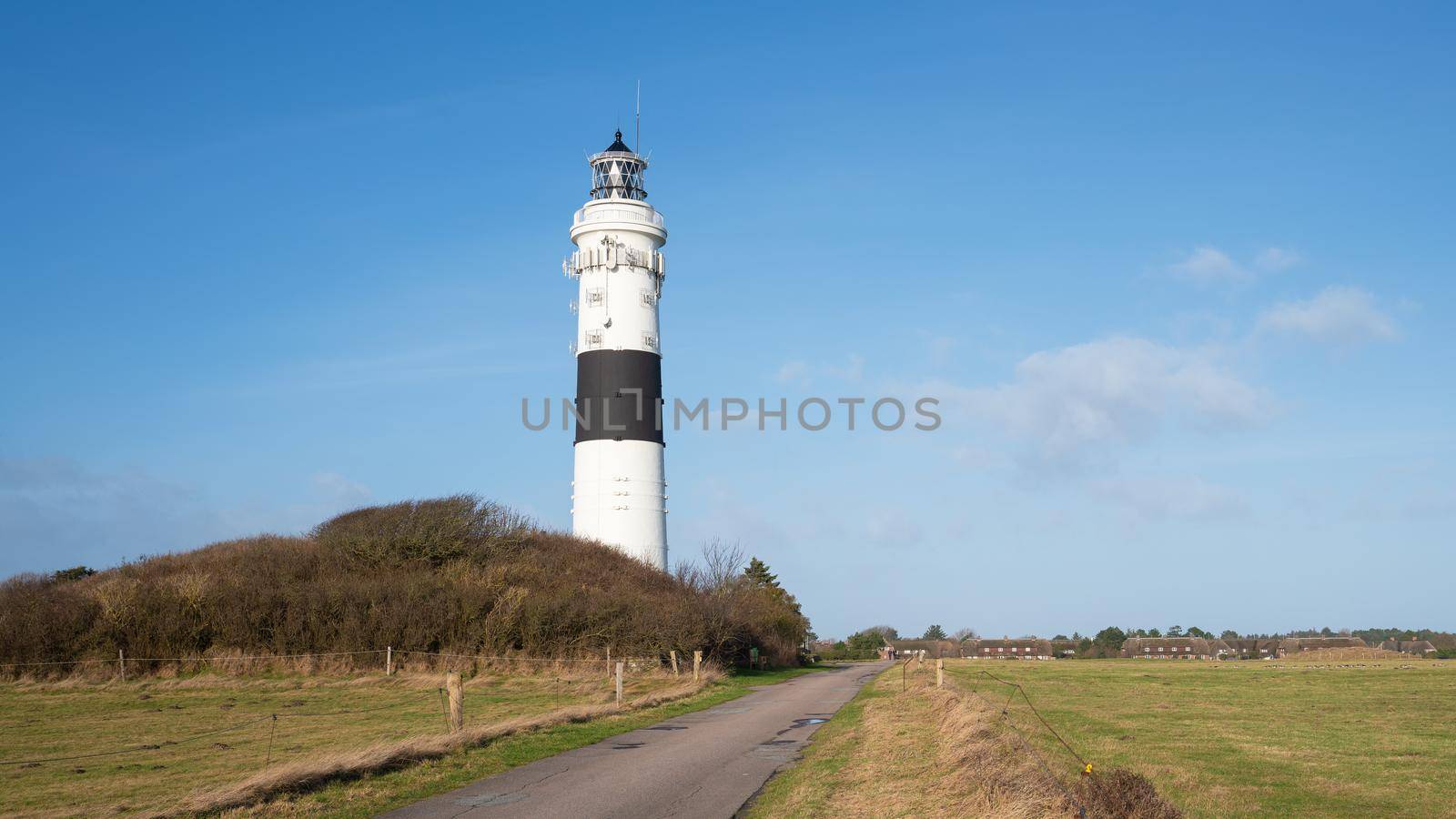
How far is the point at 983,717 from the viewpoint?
→ 1886 cm

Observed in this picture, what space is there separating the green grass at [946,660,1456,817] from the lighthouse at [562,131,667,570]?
63.2ft

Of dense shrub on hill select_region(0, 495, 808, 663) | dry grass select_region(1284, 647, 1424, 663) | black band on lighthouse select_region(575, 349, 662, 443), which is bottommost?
dry grass select_region(1284, 647, 1424, 663)

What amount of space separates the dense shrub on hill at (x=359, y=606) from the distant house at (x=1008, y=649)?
60.6 m

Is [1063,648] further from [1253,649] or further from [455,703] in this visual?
[455,703]

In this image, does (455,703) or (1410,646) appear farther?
(1410,646)

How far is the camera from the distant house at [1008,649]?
102000mm

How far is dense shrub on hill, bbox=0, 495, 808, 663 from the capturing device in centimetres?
3897

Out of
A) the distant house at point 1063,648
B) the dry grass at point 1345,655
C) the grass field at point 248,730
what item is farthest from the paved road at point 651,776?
the distant house at point 1063,648

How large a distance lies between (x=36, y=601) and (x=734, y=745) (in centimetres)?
3175

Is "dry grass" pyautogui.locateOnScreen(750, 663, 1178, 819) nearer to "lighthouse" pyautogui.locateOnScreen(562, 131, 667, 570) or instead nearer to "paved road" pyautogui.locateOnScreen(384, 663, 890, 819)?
"paved road" pyautogui.locateOnScreen(384, 663, 890, 819)

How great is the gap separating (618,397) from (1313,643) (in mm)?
76861

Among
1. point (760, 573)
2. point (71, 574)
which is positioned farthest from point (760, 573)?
point (71, 574)

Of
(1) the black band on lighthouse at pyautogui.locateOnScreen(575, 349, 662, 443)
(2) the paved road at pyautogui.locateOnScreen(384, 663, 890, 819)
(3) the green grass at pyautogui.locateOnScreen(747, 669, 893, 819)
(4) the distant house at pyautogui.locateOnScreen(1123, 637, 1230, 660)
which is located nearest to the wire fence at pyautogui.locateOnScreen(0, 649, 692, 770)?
(2) the paved road at pyautogui.locateOnScreen(384, 663, 890, 819)

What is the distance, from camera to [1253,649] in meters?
98.3
